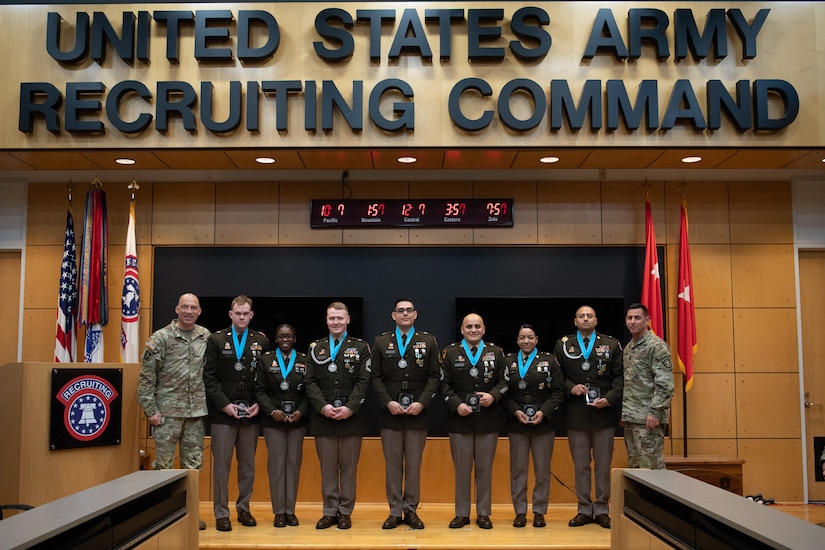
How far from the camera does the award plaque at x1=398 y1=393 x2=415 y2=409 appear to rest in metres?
5.75

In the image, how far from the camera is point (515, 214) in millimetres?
7371

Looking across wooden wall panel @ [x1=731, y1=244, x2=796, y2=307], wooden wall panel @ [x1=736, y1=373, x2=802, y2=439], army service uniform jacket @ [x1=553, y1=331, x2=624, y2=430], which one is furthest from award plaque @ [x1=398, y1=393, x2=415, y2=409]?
wooden wall panel @ [x1=731, y1=244, x2=796, y2=307]

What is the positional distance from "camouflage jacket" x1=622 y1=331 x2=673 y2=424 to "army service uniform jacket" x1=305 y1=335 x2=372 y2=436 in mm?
1974

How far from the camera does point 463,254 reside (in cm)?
738

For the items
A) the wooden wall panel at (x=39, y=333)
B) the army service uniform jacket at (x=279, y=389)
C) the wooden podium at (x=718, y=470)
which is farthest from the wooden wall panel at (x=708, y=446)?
the wooden wall panel at (x=39, y=333)

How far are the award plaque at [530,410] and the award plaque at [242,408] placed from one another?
211cm

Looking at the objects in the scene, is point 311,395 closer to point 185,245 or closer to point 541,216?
point 185,245

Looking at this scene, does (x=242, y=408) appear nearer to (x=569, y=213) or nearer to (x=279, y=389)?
(x=279, y=389)

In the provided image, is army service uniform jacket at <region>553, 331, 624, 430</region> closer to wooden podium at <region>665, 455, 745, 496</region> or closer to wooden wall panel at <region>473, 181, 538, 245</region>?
wooden podium at <region>665, 455, 745, 496</region>

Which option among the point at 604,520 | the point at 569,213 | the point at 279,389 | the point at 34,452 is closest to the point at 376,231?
the point at 569,213

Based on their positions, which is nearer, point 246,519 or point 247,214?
point 246,519

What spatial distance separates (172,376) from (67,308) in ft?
5.94

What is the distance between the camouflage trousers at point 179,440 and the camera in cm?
567

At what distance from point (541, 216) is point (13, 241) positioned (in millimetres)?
5039
